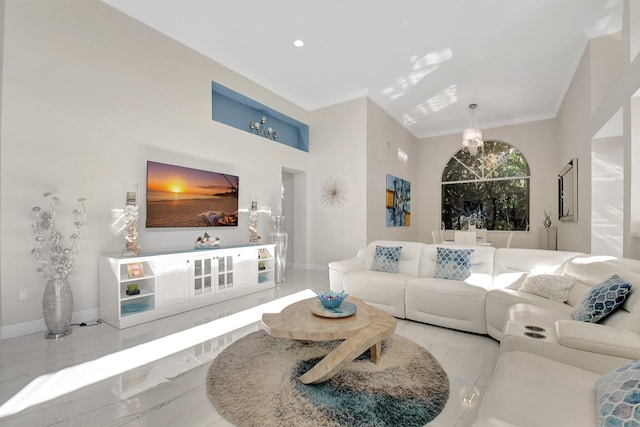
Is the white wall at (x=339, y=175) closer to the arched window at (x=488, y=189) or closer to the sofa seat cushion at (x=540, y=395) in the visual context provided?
the arched window at (x=488, y=189)

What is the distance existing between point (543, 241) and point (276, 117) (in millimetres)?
6648

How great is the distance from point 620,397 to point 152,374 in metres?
2.54

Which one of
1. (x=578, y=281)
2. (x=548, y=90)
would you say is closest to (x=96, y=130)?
(x=578, y=281)

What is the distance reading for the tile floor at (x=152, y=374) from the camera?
5.41 ft

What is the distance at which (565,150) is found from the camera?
5.70m

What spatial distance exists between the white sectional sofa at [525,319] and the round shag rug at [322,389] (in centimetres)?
59

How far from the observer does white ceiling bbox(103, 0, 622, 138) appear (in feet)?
11.7

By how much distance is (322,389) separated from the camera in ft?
6.19

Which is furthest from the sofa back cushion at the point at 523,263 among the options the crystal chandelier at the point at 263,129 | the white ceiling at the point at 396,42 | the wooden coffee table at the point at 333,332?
the crystal chandelier at the point at 263,129

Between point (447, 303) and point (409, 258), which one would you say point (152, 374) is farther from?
point (409, 258)

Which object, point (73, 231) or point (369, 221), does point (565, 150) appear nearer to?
point (369, 221)

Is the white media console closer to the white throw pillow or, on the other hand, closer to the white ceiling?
the white ceiling

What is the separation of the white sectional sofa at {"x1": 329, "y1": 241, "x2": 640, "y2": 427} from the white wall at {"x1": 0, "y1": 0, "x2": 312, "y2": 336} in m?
2.81

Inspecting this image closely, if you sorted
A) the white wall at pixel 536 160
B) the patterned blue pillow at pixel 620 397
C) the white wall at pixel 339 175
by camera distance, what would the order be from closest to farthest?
the patterned blue pillow at pixel 620 397 < the white wall at pixel 339 175 < the white wall at pixel 536 160
